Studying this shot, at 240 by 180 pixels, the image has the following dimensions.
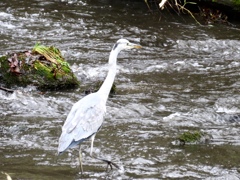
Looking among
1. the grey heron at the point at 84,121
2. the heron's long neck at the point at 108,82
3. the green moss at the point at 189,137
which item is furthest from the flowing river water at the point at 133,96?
the heron's long neck at the point at 108,82

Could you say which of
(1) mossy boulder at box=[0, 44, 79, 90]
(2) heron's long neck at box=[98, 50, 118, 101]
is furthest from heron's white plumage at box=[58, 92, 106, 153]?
(1) mossy boulder at box=[0, 44, 79, 90]

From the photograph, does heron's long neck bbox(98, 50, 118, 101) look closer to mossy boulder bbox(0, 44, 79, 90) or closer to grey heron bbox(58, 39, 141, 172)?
grey heron bbox(58, 39, 141, 172)

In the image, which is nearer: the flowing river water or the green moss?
the flowing river water

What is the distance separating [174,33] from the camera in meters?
13.2

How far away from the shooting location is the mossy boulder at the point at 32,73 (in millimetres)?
9047

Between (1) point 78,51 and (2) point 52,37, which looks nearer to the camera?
(1) point 78,51

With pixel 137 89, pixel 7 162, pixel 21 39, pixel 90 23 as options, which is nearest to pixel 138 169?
pixel 7 162

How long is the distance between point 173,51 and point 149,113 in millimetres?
3942

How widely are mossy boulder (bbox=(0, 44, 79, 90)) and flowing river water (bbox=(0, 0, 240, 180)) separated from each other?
0.59 feet

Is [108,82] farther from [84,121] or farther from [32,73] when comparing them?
A: [32,73]

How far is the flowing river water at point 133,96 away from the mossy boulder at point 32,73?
0.59ft

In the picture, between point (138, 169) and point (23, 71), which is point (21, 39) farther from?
point (138, 169)

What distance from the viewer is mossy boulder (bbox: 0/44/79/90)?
29.7 feet

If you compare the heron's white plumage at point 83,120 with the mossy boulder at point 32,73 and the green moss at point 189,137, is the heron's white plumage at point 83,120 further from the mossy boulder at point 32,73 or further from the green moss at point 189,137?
the mossy boulder at point 32,73
